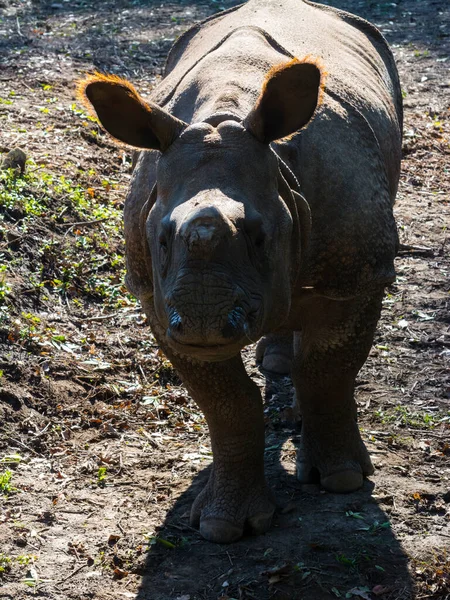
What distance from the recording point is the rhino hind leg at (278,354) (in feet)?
24.7

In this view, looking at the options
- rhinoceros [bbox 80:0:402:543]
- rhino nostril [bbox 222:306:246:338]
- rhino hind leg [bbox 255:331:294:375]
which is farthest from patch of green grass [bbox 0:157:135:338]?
rhino nostril [bbox 222:306:246:338]

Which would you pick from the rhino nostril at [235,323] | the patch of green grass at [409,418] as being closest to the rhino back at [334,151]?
the rhino nostril at [235,323]

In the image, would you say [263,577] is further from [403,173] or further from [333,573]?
[403,173]

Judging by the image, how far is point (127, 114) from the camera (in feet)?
15.2

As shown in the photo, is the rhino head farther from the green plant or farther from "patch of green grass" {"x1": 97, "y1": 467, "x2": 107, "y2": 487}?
"patch of green grass" {"x1": 97, "y1": 467, "x2": 107, "y2": 487}

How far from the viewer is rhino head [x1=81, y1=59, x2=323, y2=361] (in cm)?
397

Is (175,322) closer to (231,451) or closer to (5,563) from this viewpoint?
(231,451)

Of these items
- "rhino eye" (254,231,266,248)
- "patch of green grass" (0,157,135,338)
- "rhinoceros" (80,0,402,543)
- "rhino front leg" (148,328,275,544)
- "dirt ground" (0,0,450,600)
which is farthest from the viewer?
"patch of green grass" (0,157,135,338)

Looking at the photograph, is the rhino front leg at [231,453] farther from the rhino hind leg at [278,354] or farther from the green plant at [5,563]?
the rhino hind leg at [278,354]

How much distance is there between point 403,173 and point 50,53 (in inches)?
207

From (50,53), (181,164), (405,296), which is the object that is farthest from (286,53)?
(50,53)

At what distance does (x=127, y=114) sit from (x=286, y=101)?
2.34ft

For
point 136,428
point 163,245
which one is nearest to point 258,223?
point 163,245

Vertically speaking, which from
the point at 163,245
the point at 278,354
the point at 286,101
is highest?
the point at 286,101
